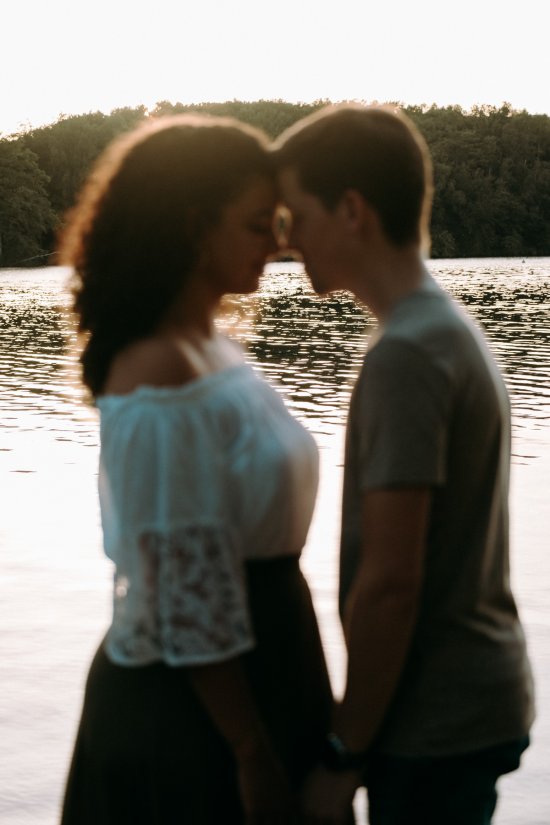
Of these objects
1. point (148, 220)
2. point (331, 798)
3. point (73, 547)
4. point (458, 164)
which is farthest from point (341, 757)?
point (458, 164)

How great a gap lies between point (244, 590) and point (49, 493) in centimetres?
801

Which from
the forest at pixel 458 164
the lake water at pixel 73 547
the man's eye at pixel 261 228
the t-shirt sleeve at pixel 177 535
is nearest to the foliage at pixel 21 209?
the forest at pixel 458 164

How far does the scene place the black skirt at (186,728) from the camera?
1.86 meters

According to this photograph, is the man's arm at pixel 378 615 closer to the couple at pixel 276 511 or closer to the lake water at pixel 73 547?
the couple at pixel 276 511

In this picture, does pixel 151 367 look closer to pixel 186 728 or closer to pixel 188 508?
pixel 188 508

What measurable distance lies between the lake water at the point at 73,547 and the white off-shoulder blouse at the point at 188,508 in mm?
262

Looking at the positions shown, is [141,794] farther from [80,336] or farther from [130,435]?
[80,336]

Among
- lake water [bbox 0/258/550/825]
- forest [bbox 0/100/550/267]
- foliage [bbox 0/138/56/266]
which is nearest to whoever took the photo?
lake water [bbox 0/258/550/825]

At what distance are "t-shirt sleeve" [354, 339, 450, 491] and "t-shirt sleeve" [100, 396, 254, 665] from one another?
0.76ft

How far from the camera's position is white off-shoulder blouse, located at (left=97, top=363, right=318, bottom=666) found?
1737mm

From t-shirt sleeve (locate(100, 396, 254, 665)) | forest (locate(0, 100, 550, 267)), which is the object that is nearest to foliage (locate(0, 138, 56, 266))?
forest (locate(0, 100, 550, 267))

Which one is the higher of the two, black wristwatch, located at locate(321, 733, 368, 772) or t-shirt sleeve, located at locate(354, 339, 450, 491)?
t-shirt sleeve, located at locate(354, 339, 450, 491)

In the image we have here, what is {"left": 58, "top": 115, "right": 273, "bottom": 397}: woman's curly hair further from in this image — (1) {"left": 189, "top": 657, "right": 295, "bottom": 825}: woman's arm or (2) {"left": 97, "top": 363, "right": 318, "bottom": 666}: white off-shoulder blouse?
(1) {"left": 189, "top": 657, "right": 295, "bottom": 825}: woman's arm

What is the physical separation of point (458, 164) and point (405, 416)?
115633mm
